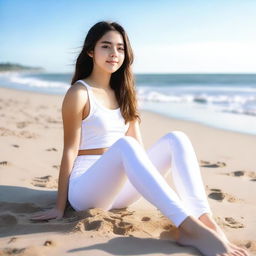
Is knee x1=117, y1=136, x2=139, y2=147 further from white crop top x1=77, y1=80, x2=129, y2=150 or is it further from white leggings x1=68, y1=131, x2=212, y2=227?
white crop top x1=77, y1=80, x2=129, y2=150

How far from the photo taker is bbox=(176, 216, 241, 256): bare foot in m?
2.22

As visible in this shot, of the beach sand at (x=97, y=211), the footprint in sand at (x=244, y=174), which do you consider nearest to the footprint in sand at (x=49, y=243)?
the beach sand at (x=97, y=211)

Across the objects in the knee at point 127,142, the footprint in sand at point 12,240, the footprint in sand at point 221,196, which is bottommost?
the footprint in sand at point 221,196

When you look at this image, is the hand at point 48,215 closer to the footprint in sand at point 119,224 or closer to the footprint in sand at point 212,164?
the footprint in sand at point 119,224

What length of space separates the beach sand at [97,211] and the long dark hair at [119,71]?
78 centimetres

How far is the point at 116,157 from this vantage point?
2.52 m

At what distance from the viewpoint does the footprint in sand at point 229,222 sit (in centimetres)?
287

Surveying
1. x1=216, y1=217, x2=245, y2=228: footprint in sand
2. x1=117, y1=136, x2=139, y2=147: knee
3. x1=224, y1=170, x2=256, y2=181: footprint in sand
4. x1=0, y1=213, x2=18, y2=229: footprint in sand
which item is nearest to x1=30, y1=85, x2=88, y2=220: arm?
x1=0, y1=213, x2=18, y2=229: footprint in sand

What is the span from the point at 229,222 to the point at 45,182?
1711mm

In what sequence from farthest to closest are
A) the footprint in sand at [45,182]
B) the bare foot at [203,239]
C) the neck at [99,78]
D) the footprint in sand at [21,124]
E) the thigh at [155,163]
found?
1. the footprint in sand at [21,124]
2. the footprint in sand at [45,182]
3. the neck at [99,78]
4. the thigh at [155,163]
5. the bare foot at [203,239]

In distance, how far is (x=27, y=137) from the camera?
5805 mm

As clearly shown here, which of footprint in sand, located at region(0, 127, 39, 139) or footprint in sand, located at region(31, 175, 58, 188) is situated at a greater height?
footprint in sand, located at region(0, 127, 39, 139)

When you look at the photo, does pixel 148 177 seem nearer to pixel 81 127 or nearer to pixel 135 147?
pixel 135 147

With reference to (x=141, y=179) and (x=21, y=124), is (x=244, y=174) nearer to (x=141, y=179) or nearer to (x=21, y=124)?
(x=141, y=179)
